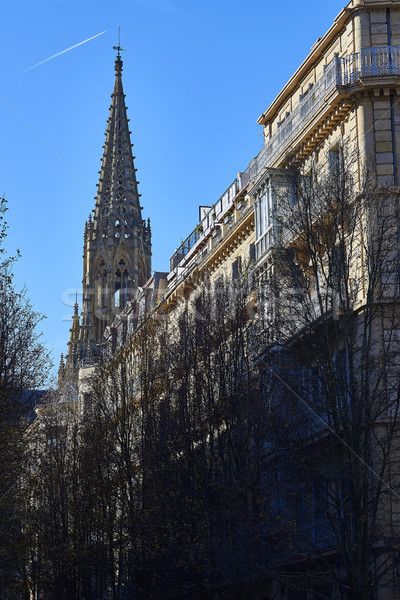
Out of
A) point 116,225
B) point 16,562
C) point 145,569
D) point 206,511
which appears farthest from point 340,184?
point 116,225

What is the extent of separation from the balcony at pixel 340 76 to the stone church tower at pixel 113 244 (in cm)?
6494

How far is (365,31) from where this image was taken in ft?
121

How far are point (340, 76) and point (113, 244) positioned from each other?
7439 cm

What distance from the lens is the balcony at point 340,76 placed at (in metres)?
35.8

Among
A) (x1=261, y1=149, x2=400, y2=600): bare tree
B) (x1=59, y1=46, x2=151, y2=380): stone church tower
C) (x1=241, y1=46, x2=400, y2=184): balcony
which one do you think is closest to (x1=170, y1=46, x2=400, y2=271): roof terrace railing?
(x1=241, y1=46, x2=400, y2=184): balcony

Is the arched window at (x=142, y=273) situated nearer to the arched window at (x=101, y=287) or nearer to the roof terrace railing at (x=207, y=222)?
the arched window at (x=101, y=287)

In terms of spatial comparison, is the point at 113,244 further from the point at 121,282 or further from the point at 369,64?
the point at 369,64

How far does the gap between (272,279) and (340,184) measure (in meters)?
3.71

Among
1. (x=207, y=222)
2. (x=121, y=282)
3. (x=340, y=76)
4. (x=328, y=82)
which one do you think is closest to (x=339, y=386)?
(x=340, y=76)

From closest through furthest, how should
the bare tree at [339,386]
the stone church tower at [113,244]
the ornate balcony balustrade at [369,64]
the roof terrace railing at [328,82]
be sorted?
the bare tree at [339,386], the ornate balcony balustrade at [369,64], the roof terrace railing at [328,82], the stone church tower at [113,244]

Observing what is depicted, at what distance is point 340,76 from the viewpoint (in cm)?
3628

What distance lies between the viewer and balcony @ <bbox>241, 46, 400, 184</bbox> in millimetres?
35781

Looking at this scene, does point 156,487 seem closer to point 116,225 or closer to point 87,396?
point 87,396

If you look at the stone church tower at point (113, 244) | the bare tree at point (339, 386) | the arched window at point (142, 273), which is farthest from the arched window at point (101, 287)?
the bare tree at point (339, 386)
